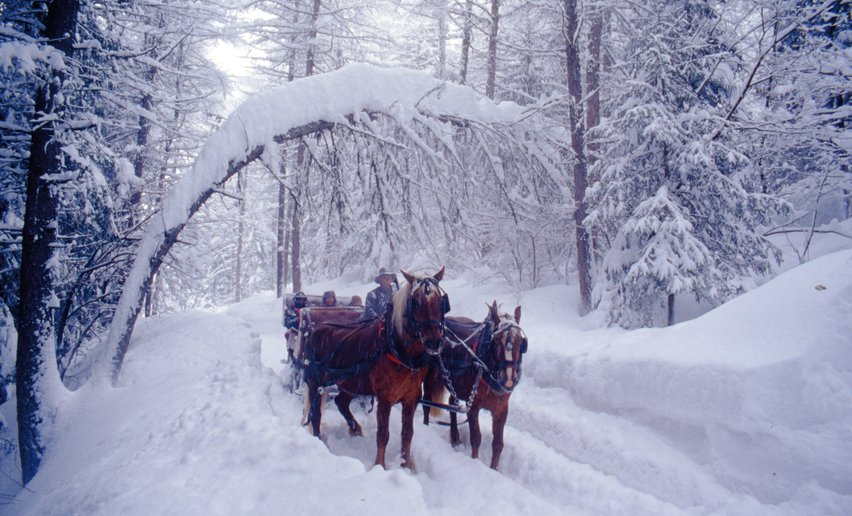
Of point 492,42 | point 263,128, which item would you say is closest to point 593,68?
point 492,42

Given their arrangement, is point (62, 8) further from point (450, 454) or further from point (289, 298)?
point (450, 454)

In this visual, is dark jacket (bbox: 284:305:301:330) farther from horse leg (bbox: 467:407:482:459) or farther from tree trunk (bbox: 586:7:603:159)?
tree trunk (bbox: 586:7:603:159)

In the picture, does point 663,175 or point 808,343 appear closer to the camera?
point 808,343

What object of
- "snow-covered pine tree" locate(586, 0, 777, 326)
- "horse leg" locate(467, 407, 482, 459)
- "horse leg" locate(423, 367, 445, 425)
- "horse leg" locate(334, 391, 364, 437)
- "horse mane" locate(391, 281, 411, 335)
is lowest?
"horse leg" locate(334, 391, 364, 437)

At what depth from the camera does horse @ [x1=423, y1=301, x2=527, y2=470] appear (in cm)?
462

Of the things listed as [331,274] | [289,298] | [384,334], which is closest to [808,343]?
[384,334]

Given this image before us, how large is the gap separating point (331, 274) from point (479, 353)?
76.2 feet

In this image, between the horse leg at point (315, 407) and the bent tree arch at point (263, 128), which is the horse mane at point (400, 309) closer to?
the horse leg at point (315, 407)

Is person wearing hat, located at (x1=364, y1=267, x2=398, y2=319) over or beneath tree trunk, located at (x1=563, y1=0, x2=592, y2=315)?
beneath

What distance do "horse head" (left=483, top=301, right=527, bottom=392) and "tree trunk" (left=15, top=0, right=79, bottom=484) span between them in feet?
19.6

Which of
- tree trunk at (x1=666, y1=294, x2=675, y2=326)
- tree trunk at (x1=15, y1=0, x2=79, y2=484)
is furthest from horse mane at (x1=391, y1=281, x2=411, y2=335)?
tree trunk at (x1=666, y1=294, x2=675, y2=326)

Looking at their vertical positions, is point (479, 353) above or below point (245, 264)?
above

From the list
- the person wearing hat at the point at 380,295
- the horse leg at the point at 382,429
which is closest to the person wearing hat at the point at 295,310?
the person wearing hat at the point at 380,295

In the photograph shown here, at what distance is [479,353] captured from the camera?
5.04 meters
